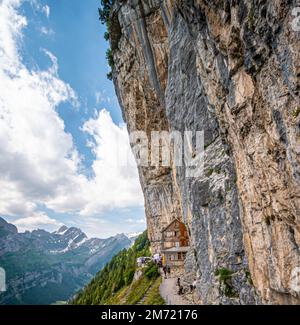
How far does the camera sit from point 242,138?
1441 cm

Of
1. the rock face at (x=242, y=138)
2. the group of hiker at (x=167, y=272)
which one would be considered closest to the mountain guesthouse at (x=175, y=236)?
the group of hiker at (x=167, y=272)

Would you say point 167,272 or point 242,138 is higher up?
point 242,138

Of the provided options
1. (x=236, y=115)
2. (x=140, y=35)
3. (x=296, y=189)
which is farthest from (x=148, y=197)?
(x=296, y=189)

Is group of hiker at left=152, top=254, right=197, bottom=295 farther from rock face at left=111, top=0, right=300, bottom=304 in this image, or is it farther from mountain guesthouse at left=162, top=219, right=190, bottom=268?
rock face at left=111, top=0, right=300, bottom=304

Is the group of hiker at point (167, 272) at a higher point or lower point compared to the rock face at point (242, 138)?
lower

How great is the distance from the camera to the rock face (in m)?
10.9

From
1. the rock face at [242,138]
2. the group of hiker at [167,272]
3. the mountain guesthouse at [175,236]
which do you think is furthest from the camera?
the mountain guesthouse at [175,236]

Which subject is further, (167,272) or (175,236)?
(175,236)

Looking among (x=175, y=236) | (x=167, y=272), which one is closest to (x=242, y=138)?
(x=167, y=272)

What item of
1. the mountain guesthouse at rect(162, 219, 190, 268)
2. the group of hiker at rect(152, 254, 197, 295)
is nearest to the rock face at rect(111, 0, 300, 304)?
the group of hiker at rect(152, 254, 197, 295)

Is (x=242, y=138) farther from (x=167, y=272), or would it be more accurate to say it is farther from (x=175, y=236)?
(x=175, y=236)

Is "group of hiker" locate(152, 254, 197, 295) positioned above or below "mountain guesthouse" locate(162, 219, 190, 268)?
below

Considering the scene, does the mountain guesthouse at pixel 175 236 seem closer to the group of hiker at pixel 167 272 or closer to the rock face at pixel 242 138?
the group of hiker at pixel 167 272

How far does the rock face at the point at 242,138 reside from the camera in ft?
35.7
